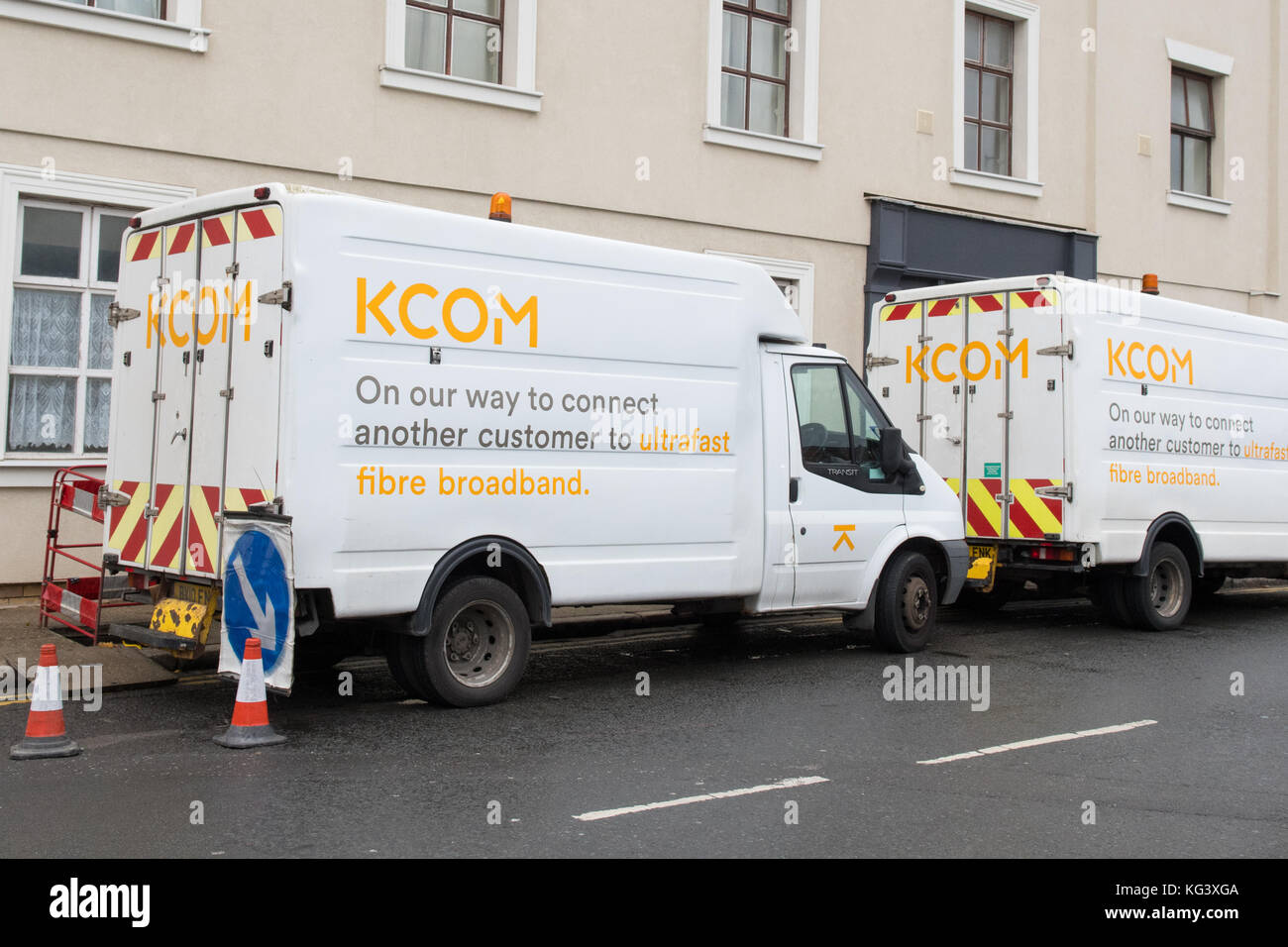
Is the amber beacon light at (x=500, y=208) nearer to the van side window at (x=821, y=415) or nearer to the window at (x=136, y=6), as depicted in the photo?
the van side window at (x=821, y=415)

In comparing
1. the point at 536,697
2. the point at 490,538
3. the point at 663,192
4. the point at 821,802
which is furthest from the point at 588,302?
the point at 663,192

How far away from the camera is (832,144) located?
15414 mm

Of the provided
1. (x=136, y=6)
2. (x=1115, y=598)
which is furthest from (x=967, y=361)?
(x=136, y=6)

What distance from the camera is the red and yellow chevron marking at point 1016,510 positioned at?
1084cm

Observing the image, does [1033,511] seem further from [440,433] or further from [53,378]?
[53,378]

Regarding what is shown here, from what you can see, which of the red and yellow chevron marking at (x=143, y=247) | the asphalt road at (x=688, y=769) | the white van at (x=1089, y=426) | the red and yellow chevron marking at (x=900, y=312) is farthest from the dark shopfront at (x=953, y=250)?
the red and yellow chevron marking at (x=143, y=247)

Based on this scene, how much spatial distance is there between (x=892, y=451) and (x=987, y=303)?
7.72 ft

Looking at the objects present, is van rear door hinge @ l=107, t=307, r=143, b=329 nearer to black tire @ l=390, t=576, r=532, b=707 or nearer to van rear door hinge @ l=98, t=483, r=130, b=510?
van rear door hinge @ l=98, t=483, r=130, b=510

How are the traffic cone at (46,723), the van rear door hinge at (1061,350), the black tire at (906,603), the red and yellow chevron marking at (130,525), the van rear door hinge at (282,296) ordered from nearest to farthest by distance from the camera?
the traffic cone at (46,723)
the van rear door hinge at (282,296)
the red and yellow chevron marking at (130,525)
the black tire at (906,603)
the van rear door hinge at (1061,350)

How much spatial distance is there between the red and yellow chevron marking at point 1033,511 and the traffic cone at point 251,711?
258 inches

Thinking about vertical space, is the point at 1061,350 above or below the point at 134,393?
above

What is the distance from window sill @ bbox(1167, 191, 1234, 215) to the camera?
19.3 meters

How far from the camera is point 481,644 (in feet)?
25.3
